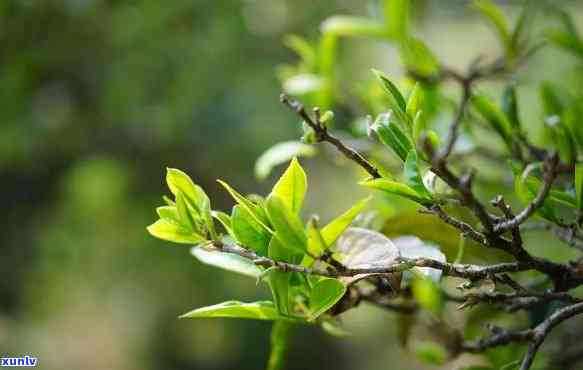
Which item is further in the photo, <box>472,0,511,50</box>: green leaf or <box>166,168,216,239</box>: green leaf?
<box>472,0,511,50</box>: green leaf

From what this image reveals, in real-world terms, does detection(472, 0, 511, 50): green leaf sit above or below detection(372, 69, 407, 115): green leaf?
above

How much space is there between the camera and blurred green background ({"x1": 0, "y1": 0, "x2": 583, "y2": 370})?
139cm

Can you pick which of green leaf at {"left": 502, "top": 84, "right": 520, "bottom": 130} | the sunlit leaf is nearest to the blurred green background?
the sunlit leaf

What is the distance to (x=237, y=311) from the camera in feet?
1.19

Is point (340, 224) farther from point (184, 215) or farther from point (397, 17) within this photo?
point (397, 17)

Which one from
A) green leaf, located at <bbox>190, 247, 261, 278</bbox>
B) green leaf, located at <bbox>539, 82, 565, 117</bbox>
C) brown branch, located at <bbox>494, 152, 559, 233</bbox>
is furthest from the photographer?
green leaf, located at <bbox>539, 82, 565, 117</bbox>

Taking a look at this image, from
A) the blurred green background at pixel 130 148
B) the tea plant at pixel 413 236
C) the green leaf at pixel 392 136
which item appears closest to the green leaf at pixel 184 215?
the tea plant at pixel 413 236

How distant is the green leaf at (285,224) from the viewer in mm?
314

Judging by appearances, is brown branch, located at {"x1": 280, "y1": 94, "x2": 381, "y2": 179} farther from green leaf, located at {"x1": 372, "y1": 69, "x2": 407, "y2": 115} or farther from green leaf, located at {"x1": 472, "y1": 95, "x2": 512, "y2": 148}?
green leaf, located at {"x1": 472, "y1": 95, "x2": 512, "y2": 148}

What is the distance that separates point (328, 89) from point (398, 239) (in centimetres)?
23

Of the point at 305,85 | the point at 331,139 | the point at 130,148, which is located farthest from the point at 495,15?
the point at 130,148

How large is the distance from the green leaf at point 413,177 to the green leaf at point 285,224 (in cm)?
6

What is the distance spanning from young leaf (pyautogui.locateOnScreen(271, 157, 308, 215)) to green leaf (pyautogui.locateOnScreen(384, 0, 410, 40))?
10.1 inches

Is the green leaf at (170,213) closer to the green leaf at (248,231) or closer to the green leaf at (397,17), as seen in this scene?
the green leaf at (248,231)
